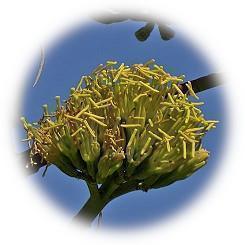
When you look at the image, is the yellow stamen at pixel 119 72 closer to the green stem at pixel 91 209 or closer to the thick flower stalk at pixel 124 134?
the thick flower stalk at pixel 124 134

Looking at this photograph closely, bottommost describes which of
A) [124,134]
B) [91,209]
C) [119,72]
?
[91,209]

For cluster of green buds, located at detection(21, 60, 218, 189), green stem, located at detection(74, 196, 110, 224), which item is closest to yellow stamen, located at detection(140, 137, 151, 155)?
cluster of green buds, located at detection(21, 60, 218, 189)

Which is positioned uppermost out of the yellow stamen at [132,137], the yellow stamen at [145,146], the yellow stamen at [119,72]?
the yellow stamen at [119,72]

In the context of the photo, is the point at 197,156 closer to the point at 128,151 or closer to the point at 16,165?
the point at 128,151

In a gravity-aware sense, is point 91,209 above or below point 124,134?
below

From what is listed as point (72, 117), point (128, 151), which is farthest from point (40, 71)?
point (128, 151)

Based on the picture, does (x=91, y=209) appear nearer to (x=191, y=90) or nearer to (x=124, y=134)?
(x=124, y=134)

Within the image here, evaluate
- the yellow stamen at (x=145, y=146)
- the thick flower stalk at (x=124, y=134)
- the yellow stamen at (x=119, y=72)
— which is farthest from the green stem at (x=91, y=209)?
the yellow stamen at (x=119, y=72)

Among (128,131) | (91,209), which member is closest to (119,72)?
(128,131)

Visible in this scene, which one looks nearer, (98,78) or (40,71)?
(40,71)
